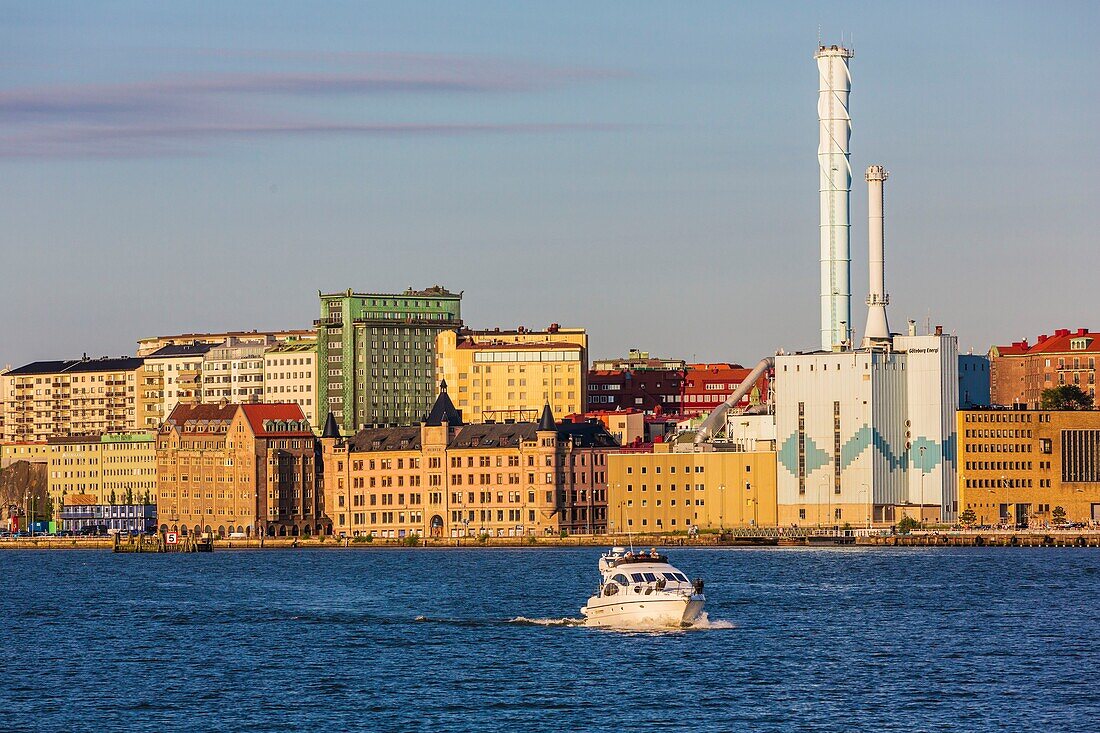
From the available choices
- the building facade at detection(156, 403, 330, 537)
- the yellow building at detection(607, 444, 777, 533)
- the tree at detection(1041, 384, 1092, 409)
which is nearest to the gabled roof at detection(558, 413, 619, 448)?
the yellow building at detection(607, 444, 777, 533)

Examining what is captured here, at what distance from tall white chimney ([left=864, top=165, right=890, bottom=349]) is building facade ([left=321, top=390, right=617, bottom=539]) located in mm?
21937

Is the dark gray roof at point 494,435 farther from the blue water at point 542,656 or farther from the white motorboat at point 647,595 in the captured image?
the white motorboat at point 647,595

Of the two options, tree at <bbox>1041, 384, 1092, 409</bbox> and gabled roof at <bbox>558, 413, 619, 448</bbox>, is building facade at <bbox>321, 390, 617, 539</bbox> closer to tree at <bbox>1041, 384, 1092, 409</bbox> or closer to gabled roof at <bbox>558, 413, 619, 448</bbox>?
gabled roof at <bbox>558, 413, 619, 448</bbox>

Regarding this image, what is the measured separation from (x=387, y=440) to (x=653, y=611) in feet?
329

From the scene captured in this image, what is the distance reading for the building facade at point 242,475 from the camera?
593 ft

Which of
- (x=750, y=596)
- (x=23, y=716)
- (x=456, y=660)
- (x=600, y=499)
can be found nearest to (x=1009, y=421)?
(x=600, y=499)

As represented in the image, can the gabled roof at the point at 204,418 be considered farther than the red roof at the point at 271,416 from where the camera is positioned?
Yes

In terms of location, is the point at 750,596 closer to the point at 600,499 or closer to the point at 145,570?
the point at 145,570

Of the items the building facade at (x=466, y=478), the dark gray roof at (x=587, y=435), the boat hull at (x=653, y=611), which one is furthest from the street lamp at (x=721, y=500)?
the boat hull at (x=653, y=611)

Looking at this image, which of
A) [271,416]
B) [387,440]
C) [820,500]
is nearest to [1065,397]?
[820,500]

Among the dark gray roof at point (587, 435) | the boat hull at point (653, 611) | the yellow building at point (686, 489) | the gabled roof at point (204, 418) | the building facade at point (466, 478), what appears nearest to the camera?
the boat hull at point (653, 611)

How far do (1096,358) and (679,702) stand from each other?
446 feet

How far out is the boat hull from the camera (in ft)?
255

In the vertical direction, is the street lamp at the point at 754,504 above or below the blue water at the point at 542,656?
above
